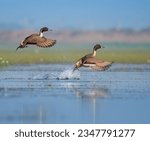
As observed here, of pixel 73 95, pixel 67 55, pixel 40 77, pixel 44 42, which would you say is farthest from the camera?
pixel 67 55

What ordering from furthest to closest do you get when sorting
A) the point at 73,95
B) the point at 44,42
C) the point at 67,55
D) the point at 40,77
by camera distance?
1. the point at 67,55
2. the point at 40,77
3. the point at 44,42
4. the point at 73,95

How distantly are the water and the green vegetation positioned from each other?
0.62 feet

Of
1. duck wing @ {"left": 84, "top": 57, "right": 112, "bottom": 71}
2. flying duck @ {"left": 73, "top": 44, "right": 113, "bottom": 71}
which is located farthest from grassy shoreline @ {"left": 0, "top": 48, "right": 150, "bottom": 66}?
duck wing @ {"left": 84, "top": 57, "right": 112, "bottom": 71}

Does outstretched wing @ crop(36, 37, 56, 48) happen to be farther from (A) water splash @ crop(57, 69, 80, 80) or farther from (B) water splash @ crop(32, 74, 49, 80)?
(A) water splash @ crop(57, 69, 80, 80)

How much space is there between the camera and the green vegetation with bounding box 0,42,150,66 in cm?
1162

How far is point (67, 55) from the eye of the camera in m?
11.6

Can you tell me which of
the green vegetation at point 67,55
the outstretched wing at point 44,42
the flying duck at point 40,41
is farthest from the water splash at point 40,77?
the outstretched wing at point 44,42

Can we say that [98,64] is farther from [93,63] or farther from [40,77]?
[40,77]

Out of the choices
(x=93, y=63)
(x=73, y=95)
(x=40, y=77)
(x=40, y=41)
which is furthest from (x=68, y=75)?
(x=73, y=95)

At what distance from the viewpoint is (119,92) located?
9820 mm

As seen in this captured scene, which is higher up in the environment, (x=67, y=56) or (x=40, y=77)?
(x=67, y=56)

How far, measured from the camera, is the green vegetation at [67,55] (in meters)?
11.6

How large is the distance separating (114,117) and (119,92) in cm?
117

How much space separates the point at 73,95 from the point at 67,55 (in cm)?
207
